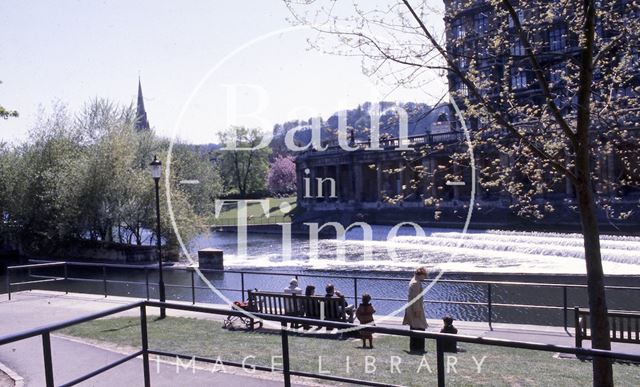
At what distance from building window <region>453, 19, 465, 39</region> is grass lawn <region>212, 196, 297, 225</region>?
51626 mm

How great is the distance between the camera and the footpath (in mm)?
8391

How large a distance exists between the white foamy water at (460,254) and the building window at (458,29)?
20.5 metres

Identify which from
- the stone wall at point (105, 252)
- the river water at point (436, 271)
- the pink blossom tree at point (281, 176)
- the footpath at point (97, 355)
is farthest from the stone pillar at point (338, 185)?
the footpath at point (97, 355)

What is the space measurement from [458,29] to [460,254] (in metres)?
27.6

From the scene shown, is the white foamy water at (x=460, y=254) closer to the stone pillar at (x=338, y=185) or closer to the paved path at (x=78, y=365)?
the paved path at (x=78, y=365)

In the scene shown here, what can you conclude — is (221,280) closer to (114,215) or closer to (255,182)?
(114,215)

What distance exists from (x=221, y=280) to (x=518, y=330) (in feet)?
57.1

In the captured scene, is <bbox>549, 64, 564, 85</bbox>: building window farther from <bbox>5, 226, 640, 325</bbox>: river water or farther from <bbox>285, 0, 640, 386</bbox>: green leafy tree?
<bbox>5, 226, 640, 325</bbox>: river water

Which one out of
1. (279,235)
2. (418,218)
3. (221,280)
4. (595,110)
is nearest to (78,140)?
(279,235)

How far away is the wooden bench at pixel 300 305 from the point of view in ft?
38.9

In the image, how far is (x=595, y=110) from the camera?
23.6 ft

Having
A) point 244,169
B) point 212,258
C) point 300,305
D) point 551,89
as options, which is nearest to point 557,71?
point 551,89

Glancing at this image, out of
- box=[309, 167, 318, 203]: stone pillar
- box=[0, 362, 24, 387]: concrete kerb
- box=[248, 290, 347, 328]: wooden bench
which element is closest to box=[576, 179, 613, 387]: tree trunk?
box=[248, 290, 347, 328]: wooden bench

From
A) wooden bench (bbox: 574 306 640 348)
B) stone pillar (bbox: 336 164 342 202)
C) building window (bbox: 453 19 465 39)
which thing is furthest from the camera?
stone pillar (bbox: 336 164 342 202)
